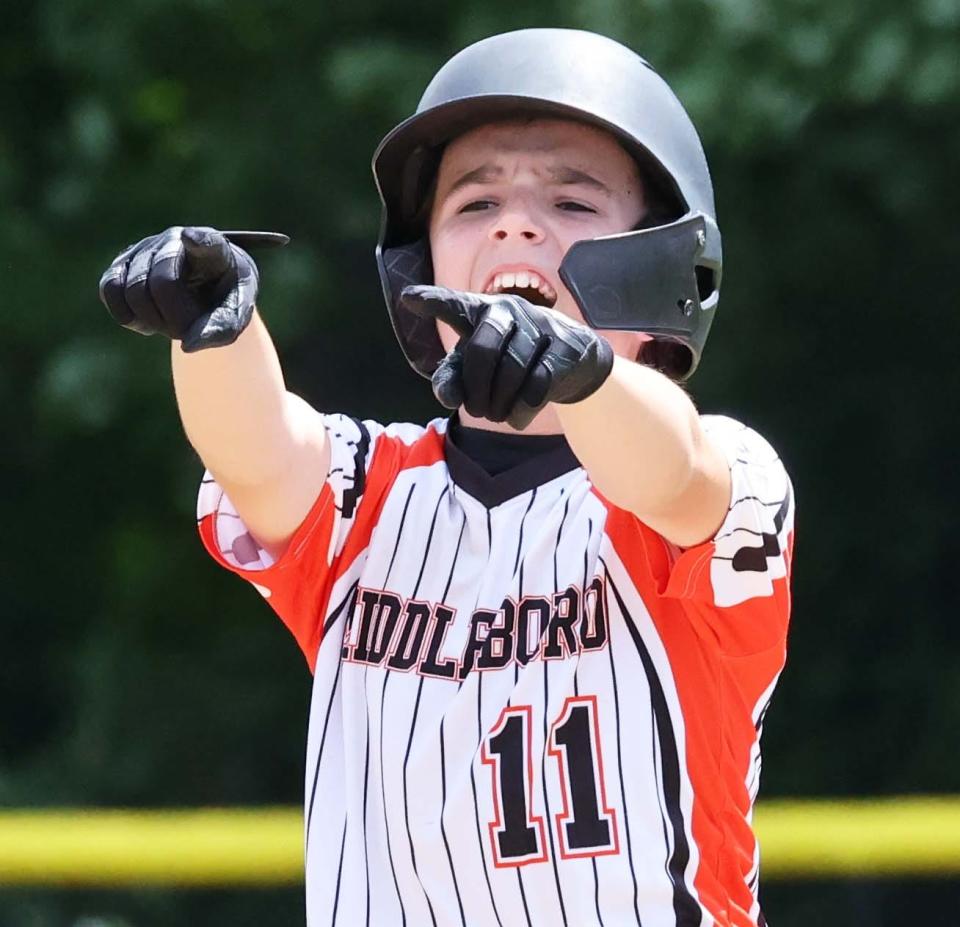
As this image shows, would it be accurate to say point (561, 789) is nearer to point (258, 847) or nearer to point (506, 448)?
point (506, 448)

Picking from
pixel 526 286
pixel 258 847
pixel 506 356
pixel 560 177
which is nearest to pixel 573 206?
pixel 560 177

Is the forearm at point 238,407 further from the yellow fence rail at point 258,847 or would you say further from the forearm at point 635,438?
the yellow fence rail at point 258,847

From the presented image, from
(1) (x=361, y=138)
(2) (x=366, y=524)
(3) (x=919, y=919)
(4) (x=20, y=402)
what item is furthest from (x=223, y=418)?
(4) (x=20, y=402)

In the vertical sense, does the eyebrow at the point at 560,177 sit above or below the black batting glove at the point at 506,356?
above

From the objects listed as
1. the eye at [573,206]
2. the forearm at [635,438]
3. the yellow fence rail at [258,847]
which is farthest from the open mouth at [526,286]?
the yellow fence rail at [258,847]

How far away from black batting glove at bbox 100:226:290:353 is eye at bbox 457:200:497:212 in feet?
1.21

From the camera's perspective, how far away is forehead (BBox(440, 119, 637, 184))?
87.7 inches

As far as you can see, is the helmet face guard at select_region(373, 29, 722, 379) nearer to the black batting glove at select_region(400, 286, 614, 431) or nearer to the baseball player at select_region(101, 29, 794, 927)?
the baseball player at select_region(101, 29, 794, 927)

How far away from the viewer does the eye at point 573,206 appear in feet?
7.22

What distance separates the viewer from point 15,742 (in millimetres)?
5852

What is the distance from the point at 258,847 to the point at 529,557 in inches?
82.2

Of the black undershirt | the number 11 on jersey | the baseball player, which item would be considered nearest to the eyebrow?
the baseball player

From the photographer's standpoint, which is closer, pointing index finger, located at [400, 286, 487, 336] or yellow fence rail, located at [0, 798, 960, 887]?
pointing index finger, located at [400, 286, 487, 336]

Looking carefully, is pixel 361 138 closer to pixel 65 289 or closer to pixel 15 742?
pixel 65 289
